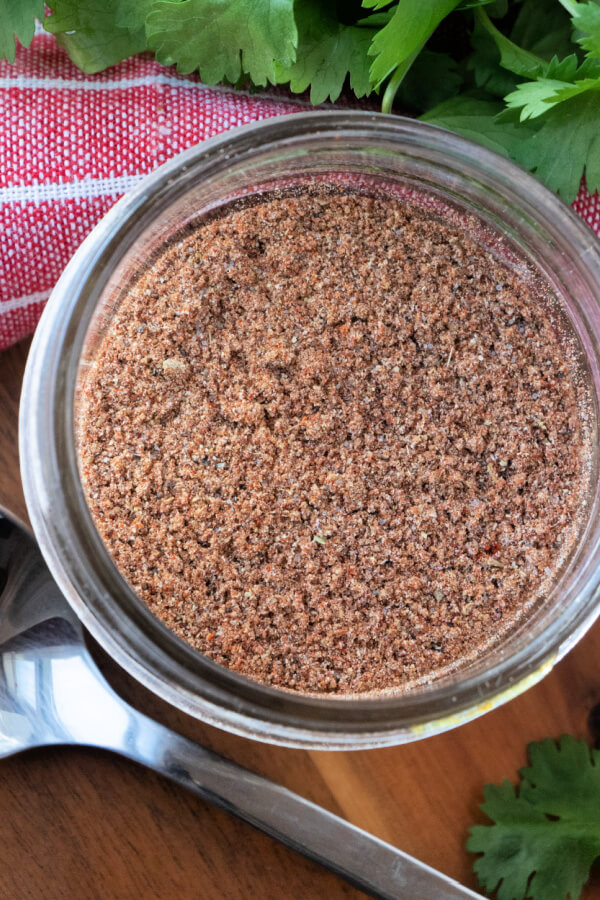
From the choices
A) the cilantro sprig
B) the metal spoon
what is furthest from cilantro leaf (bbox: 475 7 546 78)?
the metal spoon

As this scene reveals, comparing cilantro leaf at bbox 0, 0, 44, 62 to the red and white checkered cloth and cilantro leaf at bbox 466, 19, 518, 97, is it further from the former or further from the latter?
cilantro leaf at bbox 466, 19, 518, 97

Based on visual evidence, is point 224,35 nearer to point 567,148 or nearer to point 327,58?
point 327,58

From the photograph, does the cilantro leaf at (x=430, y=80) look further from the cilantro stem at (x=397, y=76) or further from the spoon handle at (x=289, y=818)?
the spoon handle at (x=289, y=818)

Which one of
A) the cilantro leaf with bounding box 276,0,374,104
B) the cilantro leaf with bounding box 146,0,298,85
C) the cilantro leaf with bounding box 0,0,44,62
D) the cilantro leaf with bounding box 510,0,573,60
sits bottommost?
the cilantro leaf with bounding box 510,0,573,60

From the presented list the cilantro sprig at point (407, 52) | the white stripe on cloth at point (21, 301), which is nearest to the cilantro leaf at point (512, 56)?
the cilantro sprig at point (407, 52)

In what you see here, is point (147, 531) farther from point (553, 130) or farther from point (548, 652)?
point (553, 130)

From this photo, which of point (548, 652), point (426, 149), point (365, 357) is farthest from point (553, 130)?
point (548, 652)
